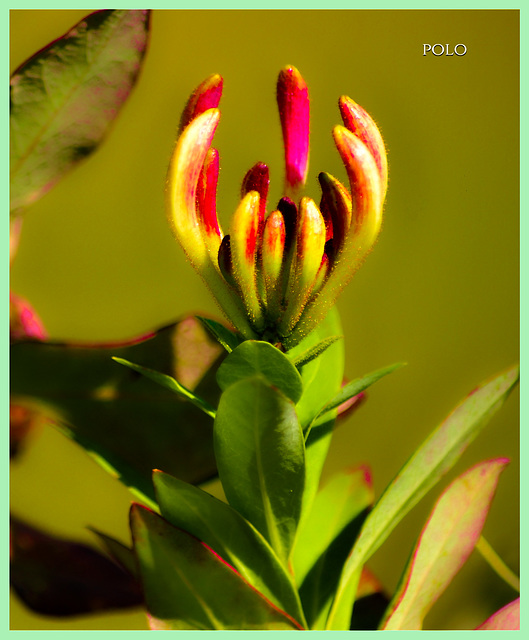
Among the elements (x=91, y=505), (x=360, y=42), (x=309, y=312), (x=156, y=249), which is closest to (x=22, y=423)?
(x=91, y=505)

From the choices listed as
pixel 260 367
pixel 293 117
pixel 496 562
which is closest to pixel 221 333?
pixel 260 367

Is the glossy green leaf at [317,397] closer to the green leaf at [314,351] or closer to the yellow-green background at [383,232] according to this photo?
the green leaf at [314,351]

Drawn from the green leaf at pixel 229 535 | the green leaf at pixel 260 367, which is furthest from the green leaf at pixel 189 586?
the green leaf at pixel 260 367

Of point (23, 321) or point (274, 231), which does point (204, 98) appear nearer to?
point (274, 231)

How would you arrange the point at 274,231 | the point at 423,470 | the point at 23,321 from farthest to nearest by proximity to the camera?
the point at 23,321
the point at 423,470
the point at 274,231

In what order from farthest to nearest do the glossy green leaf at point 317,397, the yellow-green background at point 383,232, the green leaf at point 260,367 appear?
the yellow-green background at point 383,232 < the glossy green leaf at point 317,397 < the green leaf at point 260,367
